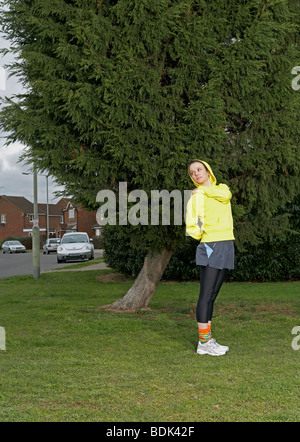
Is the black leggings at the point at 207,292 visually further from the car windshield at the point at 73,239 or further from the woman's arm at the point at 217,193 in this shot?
the car windshield at the point at 73,239

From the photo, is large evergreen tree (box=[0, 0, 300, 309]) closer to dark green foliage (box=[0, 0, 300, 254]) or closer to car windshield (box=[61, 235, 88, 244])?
dark green foliage (box=[0, 0, 300, 254])

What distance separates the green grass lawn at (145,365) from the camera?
371 cm

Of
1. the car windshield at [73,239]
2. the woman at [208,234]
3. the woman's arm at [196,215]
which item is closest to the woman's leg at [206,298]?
the woman at [208,234]

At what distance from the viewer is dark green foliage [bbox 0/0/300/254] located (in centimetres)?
731

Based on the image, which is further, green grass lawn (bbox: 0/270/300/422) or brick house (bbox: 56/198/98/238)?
brick house (bbox: 56/198/98/238)

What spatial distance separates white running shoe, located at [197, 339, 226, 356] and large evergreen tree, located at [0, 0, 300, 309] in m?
2.44

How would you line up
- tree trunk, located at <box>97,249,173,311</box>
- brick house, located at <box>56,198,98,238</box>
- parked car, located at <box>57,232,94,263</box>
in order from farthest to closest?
brick house, located at <box>56,198,98,238</box> < parked car, located at <box>57,232,94,263</box> < tree trunk, located at <box>97,249,173,311</box>

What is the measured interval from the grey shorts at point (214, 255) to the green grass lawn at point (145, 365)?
0.99 meters

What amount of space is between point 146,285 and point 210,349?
12.9 ft

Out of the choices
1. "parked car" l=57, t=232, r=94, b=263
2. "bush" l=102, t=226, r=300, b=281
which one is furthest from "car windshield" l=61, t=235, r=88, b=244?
"bush" l=102, t=226, r=300, b=281

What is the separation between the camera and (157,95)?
7.41 m

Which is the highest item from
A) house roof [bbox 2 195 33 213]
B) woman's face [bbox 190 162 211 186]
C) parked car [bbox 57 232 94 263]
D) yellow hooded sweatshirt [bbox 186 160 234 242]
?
house roof [bbox 2 195 33 213]

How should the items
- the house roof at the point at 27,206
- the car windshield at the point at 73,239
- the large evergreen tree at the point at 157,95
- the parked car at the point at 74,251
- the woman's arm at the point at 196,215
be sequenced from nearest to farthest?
the woman's arm at the point at 196,215 → the large evergreen tree at the point at 157,95 → the parked car at the point at 74,251 → the car windshield at the point at 73,239 → the house roof at the point at 27,206
